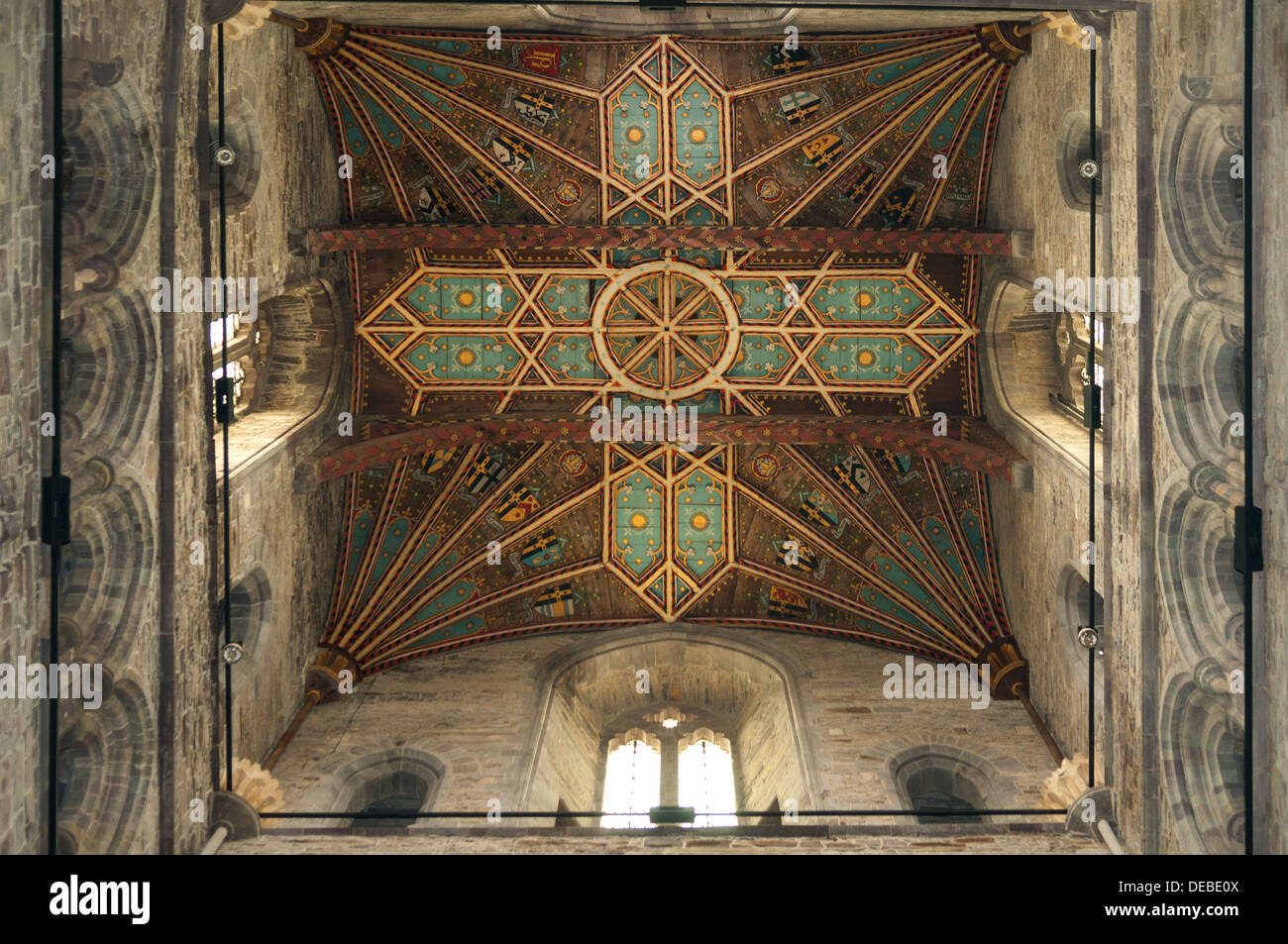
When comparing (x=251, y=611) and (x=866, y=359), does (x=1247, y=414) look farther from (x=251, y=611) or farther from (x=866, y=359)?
(x=251, y=611)

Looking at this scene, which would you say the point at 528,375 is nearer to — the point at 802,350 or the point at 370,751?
the point at 802,350

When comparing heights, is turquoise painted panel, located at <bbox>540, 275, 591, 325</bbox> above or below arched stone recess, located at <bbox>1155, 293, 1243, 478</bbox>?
above

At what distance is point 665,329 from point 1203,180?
7314 mm

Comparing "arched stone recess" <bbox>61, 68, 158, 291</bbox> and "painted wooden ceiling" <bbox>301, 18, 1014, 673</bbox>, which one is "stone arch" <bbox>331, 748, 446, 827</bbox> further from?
"arched stone recess" <bbox>61, 68, 158, 291</bbox>

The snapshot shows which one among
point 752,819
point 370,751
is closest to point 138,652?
point 370,751

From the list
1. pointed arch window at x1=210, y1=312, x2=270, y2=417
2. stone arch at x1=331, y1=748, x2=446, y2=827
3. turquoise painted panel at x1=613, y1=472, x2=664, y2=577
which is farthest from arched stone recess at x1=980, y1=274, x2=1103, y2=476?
pointed arch window at x1=210, y1=312, x2=270, y2=417

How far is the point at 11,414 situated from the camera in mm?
8672

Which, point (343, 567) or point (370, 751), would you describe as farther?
point (343, 567)

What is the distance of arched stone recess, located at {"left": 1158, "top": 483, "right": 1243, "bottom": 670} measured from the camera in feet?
32.7

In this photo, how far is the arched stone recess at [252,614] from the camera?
13.4 meters

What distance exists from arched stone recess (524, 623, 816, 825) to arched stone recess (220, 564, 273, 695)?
120 inches

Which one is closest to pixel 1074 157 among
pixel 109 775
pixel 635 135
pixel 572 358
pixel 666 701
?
pixel 635 135

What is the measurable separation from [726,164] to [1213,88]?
6.61 metres

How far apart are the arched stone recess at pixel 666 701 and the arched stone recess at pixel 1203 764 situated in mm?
4485
